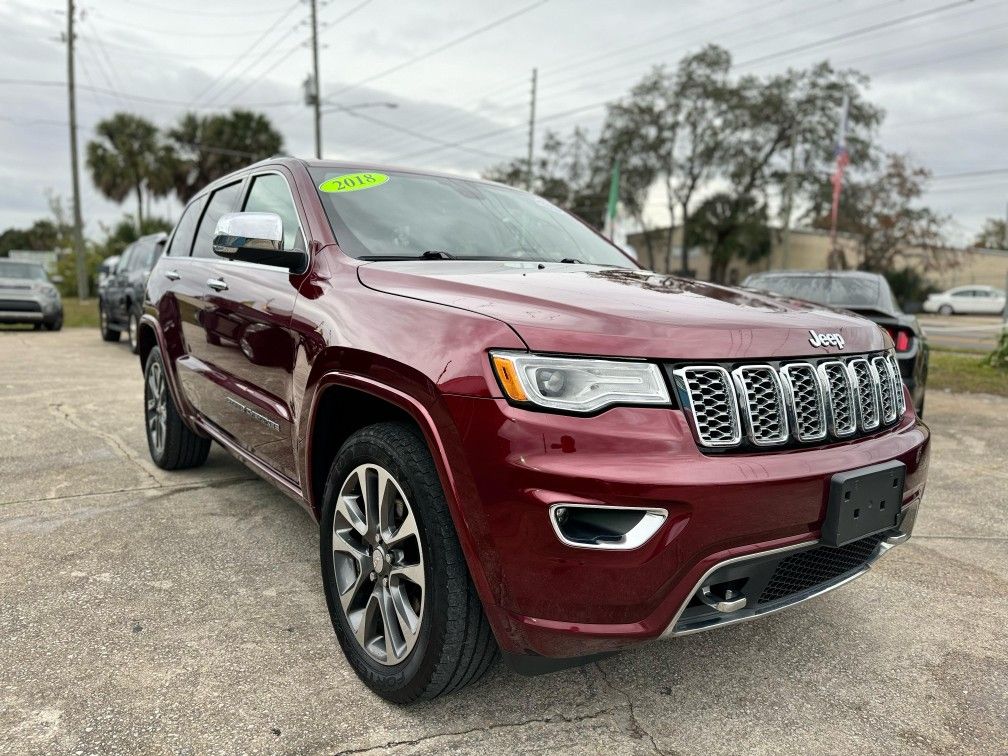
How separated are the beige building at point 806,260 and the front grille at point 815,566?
37.7m

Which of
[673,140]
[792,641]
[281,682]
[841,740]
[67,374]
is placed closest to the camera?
[841,740]

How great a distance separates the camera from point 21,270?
14.5 m

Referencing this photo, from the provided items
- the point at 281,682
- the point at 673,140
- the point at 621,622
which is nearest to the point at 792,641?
the point at 621,622

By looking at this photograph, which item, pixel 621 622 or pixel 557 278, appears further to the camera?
pixel 557 278

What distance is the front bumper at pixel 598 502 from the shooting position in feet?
5.82

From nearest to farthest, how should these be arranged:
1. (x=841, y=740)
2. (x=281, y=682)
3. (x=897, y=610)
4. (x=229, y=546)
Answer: (x=841, y=740) < (x=281, y=682) < (x=897, y=610) < (x=229, y=546)

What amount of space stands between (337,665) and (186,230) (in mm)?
2968

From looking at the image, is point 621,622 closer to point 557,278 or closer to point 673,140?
point 557,278

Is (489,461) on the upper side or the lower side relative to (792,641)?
upper

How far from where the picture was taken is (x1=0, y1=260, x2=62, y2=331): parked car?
13992 mm

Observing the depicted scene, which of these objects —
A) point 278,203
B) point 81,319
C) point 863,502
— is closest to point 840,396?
point 863,502

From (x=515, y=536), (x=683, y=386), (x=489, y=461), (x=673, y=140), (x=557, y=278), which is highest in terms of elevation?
(x=673, y=140)

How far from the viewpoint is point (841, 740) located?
2141 millimetres

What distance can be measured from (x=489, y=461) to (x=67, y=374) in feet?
27.3
